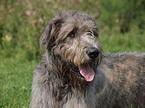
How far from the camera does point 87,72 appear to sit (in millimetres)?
4156

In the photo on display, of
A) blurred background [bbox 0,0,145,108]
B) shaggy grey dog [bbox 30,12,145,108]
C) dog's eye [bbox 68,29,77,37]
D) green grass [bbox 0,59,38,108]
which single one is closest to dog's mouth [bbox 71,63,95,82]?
shaggy grey dog [bbox 30,12,145,108]

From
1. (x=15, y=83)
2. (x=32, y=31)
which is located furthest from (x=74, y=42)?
(x=32, y=31)

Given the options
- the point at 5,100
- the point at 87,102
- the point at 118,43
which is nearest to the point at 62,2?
the point at 118,43

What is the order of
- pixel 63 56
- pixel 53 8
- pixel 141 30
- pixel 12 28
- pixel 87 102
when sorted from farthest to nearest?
pixel 141 30, pixel 12 28, pixel 53 8, pixel 87 102, pixel 63 56

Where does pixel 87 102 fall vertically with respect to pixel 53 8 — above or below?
below

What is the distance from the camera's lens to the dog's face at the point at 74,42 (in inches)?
156

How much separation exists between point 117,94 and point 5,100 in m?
2.66

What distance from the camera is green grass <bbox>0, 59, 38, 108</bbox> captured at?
5291 millimetres

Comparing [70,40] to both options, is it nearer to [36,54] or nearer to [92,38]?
[92,38]

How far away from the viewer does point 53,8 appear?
30.5 feet

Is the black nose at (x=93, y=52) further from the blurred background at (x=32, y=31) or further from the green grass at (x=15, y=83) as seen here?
the green grass at (x=15, y=83)

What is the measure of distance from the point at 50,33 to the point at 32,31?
492 cm

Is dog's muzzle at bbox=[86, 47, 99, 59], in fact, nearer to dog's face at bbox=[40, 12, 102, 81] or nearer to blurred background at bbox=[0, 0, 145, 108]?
dog's face at bbox=[40, 12, 102, 81]

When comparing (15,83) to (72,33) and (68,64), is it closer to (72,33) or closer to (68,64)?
(68,64)
